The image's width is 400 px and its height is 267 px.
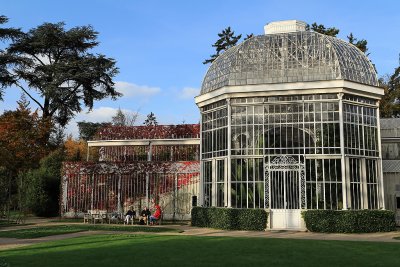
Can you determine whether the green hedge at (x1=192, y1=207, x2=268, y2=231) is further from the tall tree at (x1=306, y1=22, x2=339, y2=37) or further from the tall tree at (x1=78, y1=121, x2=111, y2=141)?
the tall tree at (x1=78, y1=121, x2=111, y2=141)

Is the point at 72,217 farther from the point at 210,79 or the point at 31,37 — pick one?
the point at 31,37

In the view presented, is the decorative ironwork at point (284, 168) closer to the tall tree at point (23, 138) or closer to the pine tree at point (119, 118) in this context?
the tall tree at point (23, 138)

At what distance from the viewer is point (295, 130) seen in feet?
67.1

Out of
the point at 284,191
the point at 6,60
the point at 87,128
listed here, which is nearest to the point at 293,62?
the point at 284,191

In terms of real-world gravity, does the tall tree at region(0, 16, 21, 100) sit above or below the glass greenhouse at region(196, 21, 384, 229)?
above

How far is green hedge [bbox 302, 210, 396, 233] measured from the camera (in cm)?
1855

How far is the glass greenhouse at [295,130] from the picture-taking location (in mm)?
19734

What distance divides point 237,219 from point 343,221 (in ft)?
15.7

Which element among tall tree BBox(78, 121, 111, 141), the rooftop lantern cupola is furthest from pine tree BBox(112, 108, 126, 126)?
the rooftop lantern cupola

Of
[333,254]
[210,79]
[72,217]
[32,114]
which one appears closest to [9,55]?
[32,114]

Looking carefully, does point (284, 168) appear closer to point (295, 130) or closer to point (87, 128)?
point (295, 130)

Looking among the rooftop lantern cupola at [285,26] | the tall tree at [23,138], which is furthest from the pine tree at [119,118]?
the rooftop lantern cupola at [285,26]

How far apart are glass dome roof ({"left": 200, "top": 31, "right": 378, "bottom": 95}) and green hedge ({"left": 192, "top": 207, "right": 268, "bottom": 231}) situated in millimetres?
6424

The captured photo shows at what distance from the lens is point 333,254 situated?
11773 millimetres
